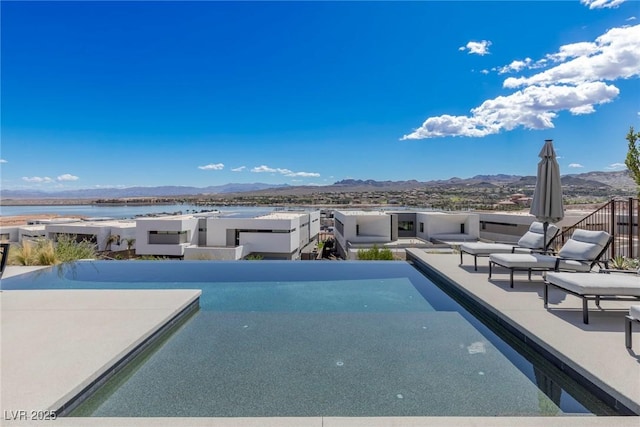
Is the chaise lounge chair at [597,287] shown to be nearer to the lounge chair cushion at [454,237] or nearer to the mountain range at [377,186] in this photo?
the mountain range at [377,186]

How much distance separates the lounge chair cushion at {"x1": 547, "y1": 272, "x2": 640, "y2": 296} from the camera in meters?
3.00

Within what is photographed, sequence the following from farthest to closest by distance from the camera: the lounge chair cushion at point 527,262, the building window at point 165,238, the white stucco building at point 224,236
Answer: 1. the building window at point 165,238
2. the white stucco building at point 224,236
3. the lounge chair cushion at point 527,262

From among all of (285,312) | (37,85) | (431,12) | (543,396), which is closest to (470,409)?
(543,396)

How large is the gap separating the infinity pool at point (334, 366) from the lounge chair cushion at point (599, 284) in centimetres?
86

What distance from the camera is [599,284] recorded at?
9.99 ft

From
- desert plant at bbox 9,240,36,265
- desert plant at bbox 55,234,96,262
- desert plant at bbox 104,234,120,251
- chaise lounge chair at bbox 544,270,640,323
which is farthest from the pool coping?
desert plant at bbox 104,234,120,251

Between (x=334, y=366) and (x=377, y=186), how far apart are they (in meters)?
104

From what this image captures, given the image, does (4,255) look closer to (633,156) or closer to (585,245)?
(585,245)

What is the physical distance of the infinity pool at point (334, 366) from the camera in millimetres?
2072

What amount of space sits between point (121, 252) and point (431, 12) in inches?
1061

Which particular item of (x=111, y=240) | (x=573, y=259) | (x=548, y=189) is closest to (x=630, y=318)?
(x=573, y=259)

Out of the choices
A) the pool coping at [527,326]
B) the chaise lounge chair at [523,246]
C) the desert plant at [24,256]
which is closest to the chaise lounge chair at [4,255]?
the desert plant at [24,256]

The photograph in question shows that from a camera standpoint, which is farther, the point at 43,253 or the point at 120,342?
the point at 43,253

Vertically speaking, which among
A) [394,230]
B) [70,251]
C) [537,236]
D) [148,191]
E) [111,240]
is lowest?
[111,240]
